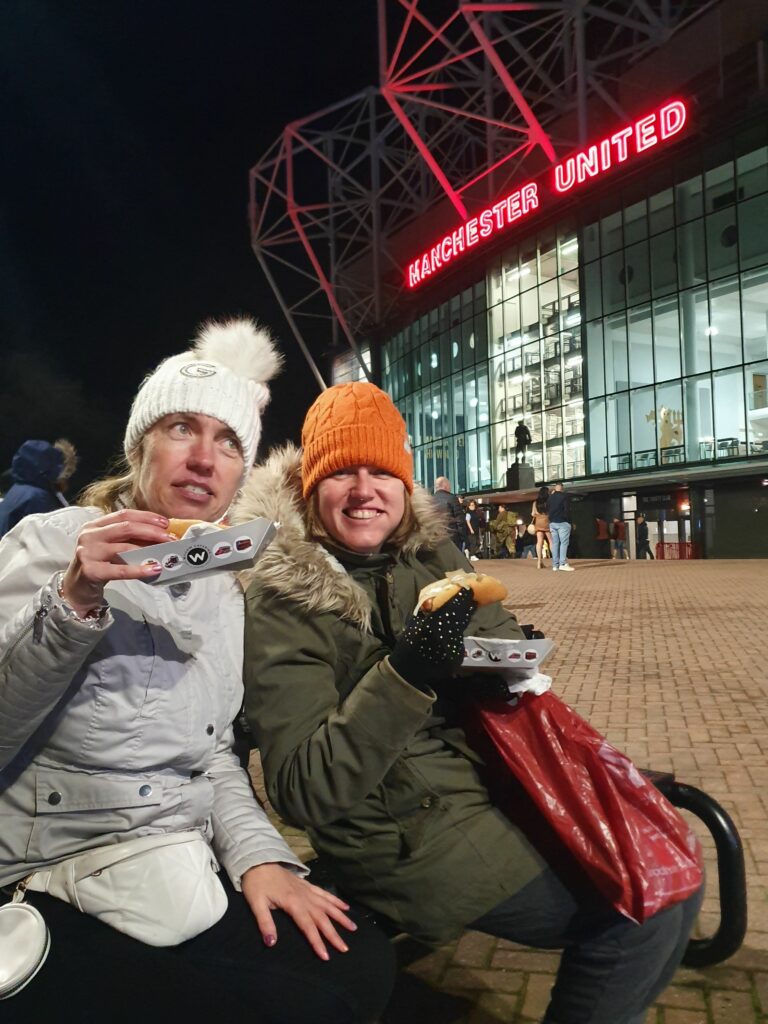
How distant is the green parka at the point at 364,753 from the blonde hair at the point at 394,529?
0.22ft

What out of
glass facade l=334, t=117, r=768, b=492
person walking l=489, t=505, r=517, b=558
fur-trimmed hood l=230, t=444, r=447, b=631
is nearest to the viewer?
fur-trimmed hood l=230, t=444, r=447, b=631

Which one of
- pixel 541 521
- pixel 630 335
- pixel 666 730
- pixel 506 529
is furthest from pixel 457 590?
pixel 630 335

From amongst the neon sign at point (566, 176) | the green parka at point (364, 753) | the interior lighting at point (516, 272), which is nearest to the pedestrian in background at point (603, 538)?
the interior lighting at point (516, 272)

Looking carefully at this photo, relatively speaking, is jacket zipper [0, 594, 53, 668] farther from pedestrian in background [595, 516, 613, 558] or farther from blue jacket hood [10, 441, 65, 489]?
pedestrian in background [595, 516, 613, 558]

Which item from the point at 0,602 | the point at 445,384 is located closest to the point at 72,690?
the point at 0,602

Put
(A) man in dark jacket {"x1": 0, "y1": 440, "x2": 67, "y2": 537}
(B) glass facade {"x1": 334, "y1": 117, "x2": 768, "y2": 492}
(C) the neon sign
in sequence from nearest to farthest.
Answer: (A) man in dark jacket {"x1": 0, "y1": 440, "x2": 67, "y2": 537} < (B) glass facade {"x1": 334, "y1": 117, "x2": 768, "y2": 492} < (C) the neon sign

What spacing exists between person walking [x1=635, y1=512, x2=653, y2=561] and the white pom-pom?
25.0 m

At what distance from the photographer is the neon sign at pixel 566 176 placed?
24.0 metres

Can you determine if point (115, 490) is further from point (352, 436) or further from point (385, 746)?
point (385, 746)

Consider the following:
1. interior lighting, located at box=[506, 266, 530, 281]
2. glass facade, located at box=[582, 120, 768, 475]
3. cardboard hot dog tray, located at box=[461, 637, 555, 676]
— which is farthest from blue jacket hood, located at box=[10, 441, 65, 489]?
interior lighting, located at box=[506, 266, 530, 281]

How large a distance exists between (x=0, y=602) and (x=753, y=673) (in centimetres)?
646

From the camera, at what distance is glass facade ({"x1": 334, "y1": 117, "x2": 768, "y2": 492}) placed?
2378cm

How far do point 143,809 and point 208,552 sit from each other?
0.65 metres

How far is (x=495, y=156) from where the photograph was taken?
3619cm
